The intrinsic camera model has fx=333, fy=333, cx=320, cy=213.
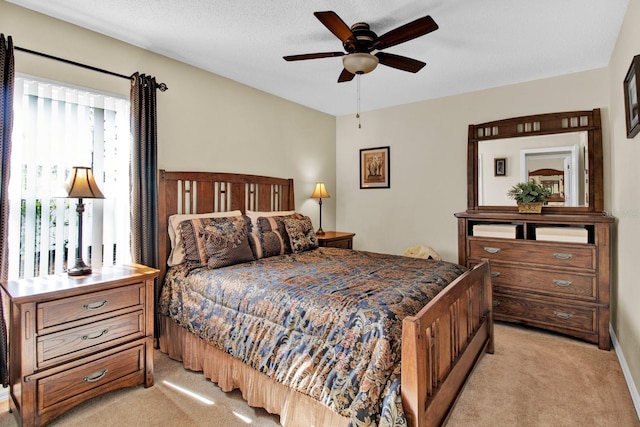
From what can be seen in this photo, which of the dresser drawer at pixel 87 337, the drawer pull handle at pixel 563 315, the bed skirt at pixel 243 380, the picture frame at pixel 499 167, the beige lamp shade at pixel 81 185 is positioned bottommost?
the bed skirt at pixel 243 380

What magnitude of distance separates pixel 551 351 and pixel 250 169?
340 cm

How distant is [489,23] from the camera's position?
246cm

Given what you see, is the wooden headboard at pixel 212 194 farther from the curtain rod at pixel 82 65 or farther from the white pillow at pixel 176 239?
the curtain rod at pixel 82 65

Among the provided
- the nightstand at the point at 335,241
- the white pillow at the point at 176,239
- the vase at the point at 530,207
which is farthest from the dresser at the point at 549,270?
the white pillow at the point at 176,239

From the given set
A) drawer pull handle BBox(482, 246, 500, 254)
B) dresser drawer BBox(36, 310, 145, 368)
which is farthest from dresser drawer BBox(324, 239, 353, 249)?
dresser drawer BBox(36, 310, 145, 368)

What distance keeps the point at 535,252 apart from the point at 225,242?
2.89 m

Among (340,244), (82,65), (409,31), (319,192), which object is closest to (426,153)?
(319,192)

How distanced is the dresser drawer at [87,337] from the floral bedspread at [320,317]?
0.35 metres

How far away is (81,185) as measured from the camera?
2.18 meters

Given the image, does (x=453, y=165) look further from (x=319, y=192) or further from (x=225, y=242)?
(x=225, y=242)

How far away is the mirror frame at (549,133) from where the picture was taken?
325cm

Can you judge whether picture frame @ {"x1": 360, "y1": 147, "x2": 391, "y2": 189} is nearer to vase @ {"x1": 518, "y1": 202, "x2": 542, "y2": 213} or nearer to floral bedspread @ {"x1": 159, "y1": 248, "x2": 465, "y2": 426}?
vase @ {"x1": 518, "y1": 202, "x2": 542, "y2": 213}

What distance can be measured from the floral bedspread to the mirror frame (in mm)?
1663

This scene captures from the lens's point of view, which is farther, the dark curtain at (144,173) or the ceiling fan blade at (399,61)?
the dark curtain at (144,173)
